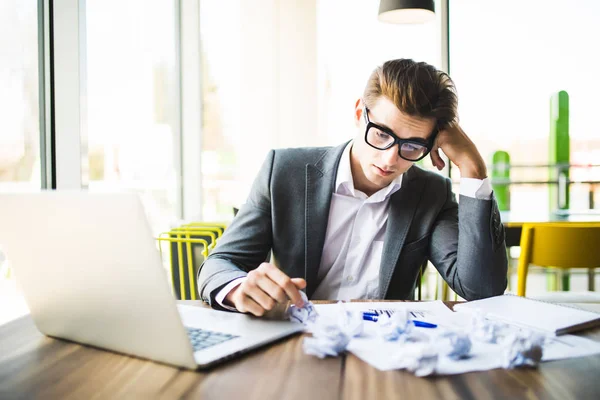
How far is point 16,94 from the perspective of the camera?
202cm

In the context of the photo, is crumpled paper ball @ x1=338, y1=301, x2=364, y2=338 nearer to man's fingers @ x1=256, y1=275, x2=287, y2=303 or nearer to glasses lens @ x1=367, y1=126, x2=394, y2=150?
man's fingers @ x1=256, y1=275, x2=287, y2=303

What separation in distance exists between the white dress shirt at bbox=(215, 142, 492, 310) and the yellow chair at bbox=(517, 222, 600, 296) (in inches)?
33.8

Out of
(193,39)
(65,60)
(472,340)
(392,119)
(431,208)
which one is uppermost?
(193,39)

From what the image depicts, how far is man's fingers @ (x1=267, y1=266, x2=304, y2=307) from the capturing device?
96 centimetres

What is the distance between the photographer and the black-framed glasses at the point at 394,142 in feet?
4.69

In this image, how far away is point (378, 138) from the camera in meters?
1.46

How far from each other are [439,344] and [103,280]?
531mm

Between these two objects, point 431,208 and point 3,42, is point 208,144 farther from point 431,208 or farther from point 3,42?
point 431,208

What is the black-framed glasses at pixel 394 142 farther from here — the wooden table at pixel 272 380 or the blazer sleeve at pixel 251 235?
the wooden table at pixel 272 380

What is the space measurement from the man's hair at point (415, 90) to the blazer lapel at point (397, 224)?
0.72ft

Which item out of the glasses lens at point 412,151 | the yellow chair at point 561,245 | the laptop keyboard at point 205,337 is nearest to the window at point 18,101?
the laptop keyboard at point 205,337

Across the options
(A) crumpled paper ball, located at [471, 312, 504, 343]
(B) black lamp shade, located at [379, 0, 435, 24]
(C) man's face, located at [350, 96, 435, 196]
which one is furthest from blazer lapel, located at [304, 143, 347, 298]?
(B) black lamp shade, located at [379, 0, 435, 24]

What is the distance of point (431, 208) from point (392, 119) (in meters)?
0.34

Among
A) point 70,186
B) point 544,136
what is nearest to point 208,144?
point 70,186
